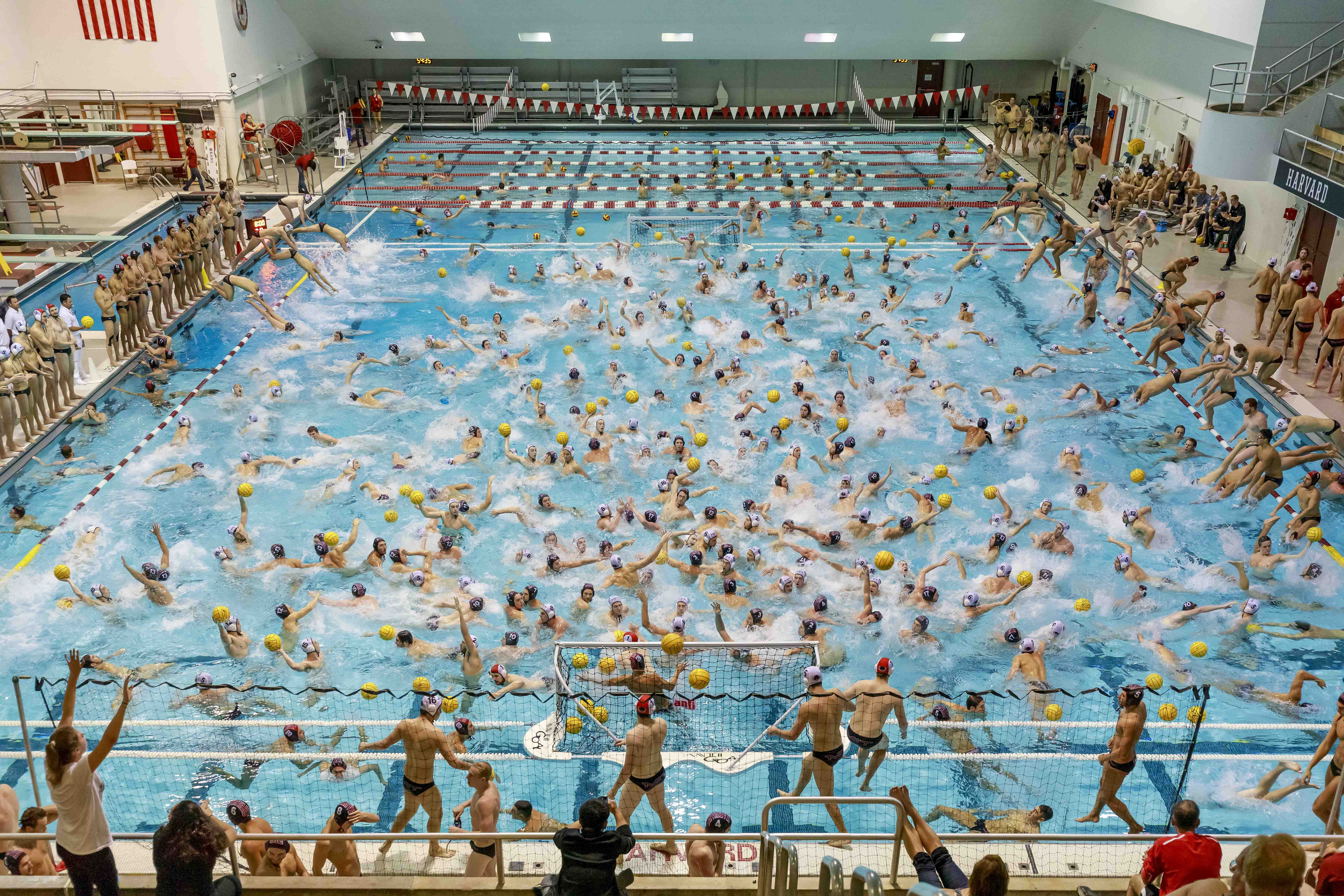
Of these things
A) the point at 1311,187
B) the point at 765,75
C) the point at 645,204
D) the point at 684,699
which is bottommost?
the point at 684,699

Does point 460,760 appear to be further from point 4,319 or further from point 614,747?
point 4,319

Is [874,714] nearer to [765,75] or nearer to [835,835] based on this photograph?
[835,835]

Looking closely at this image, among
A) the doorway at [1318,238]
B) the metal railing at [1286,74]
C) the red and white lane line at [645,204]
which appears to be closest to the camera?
the metal railing at [1286,74]

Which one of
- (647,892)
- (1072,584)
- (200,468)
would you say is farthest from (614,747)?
(200,468)

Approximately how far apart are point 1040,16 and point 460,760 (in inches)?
1031

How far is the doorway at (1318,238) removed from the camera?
629 inches

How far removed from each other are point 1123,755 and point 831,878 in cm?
417

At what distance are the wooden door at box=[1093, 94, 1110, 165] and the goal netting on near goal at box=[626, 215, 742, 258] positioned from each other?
10.3 metres

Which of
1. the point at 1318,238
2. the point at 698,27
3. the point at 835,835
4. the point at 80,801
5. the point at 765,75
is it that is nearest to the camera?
the point at 80,801

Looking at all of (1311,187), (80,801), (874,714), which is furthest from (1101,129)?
(80,801)

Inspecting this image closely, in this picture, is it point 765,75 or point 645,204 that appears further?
point 765,75

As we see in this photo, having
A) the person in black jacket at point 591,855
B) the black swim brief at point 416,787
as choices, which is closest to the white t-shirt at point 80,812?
the person in black jacket at point 591,855

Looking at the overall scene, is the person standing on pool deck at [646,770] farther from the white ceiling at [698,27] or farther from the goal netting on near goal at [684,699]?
the white ceiling at [698,27]

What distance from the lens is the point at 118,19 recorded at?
22.1 meters
